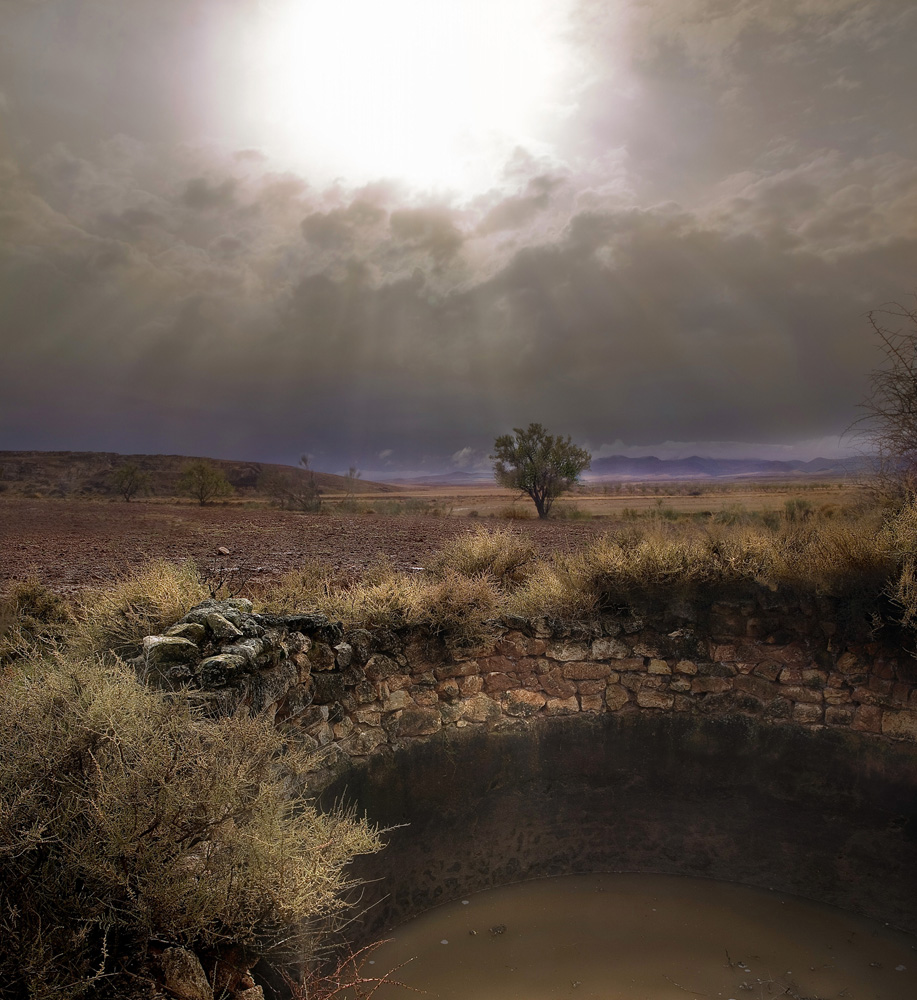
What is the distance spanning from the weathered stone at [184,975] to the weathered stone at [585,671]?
14.2 feet

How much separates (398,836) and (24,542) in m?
11.8

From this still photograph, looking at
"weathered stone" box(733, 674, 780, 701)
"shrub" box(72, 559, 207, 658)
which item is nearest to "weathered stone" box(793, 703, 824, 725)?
"weathered stone" box(733, 674, 780, 701)

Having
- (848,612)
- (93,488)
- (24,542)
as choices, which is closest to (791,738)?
(848,612)

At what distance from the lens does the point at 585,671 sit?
6223mm

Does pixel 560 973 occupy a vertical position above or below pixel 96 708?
below

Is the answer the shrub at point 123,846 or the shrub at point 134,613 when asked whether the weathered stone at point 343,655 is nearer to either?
the shrub at point 134,613

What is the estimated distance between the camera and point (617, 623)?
20.7 ft

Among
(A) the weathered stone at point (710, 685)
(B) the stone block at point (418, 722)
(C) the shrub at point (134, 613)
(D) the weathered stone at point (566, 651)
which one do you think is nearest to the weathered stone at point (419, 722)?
(B) the stone block at point (418, 722)

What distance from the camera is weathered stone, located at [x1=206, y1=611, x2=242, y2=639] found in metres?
4.61

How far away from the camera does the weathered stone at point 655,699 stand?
6199 mm

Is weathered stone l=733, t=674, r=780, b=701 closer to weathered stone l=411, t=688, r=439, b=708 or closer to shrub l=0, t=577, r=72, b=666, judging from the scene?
weathered stone l=411, t=688, r=439, b=708

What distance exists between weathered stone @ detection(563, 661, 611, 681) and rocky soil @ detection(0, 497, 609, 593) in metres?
3.58

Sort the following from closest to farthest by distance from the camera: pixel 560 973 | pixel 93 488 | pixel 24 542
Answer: pixel 560 973, pixel 24 542, pixel 93 488

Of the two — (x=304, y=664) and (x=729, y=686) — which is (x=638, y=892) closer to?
(x=729, y=686)
